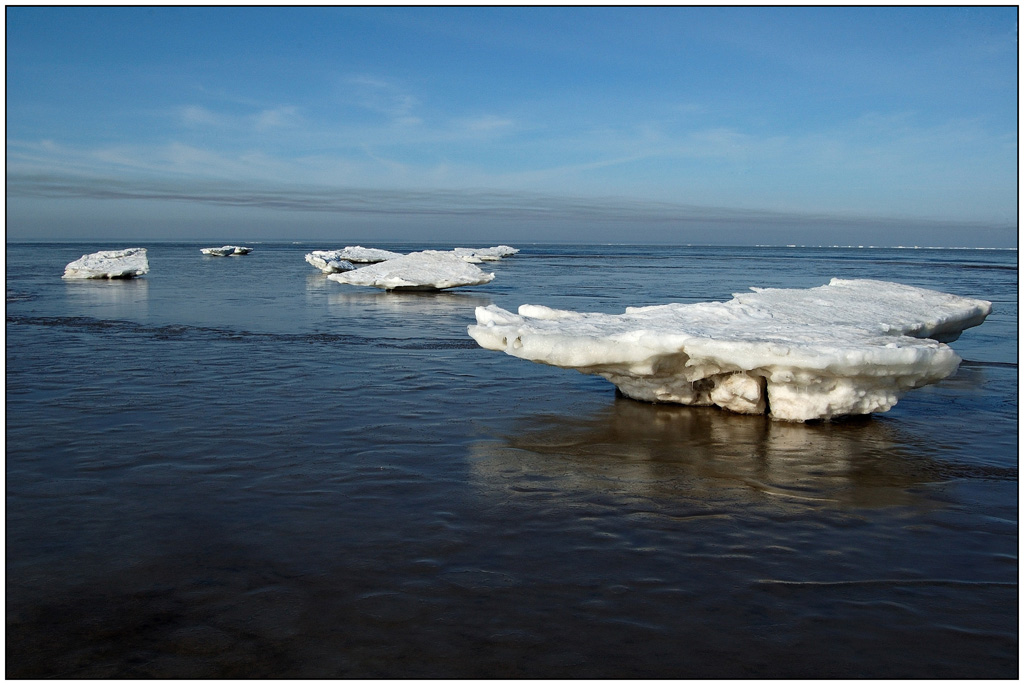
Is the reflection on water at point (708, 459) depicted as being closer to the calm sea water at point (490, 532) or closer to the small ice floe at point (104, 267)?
the calm sea water at point (490, 532)

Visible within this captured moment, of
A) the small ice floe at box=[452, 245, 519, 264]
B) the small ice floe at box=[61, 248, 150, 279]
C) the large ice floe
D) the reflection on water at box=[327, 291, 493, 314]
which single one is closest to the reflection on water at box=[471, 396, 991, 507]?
the large ice floe

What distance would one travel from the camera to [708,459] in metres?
7.20

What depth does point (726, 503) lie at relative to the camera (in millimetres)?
6082

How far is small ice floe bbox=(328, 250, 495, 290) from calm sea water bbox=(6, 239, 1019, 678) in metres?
14.0

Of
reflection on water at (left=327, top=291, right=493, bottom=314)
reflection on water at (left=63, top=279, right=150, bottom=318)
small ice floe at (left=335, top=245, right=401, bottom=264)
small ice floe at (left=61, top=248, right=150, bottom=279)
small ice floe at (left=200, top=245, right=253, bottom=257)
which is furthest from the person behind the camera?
small ice floe at (left=200, top=245, right=253, bottom=257)

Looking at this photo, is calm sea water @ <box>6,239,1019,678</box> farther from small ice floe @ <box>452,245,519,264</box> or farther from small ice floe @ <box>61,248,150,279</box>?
small ice floe @ <box>452,245,519,264</box>

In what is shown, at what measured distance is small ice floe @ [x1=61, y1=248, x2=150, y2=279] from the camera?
30562 mm

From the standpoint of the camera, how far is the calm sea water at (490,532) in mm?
4020

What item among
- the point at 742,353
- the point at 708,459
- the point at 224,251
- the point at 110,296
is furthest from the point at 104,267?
the point at 224,251

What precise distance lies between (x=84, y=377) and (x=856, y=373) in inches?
394

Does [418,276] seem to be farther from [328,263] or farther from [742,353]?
[742,353]

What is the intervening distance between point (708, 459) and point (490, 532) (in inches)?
104

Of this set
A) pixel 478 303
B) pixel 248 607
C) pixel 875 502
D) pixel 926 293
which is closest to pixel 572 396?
pixel 875 502

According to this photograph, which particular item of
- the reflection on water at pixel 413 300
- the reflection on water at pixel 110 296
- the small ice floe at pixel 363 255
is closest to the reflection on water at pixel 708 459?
the reflection on water at pixel 413 300
